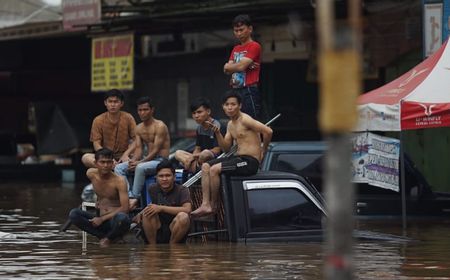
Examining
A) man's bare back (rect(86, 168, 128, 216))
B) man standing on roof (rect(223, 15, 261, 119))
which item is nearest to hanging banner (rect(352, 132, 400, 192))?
man standing on roof (rect(223, 15, 261, 119))

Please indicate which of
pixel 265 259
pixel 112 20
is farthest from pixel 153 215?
pixel 112 20

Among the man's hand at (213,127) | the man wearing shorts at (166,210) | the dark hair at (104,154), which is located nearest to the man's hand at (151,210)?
the man wearing shorts at (166,210)

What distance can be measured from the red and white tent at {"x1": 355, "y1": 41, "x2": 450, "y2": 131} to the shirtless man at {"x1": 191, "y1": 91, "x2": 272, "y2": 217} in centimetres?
367

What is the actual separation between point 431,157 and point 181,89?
907 cm

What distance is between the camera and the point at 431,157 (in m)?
22.6

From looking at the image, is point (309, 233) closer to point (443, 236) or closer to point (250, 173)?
point (250, 173)

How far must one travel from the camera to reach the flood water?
10.7m

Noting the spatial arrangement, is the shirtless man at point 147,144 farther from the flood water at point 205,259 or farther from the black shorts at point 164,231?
the black shorts at point 164,231

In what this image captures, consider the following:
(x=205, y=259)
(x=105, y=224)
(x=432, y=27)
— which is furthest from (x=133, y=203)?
(x=432, y=27)

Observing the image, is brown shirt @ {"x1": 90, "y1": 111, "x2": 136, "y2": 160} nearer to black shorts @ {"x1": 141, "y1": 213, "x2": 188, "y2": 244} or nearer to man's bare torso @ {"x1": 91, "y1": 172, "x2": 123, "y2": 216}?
man's bare torso @ {"x1": 91, "y1": 172, "x2": 123, "y2": 216}

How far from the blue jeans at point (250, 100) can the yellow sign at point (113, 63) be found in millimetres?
12999

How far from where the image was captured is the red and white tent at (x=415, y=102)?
1631cm

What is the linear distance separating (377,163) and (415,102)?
1344 mm

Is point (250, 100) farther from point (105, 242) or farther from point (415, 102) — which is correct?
point (415, 102)
